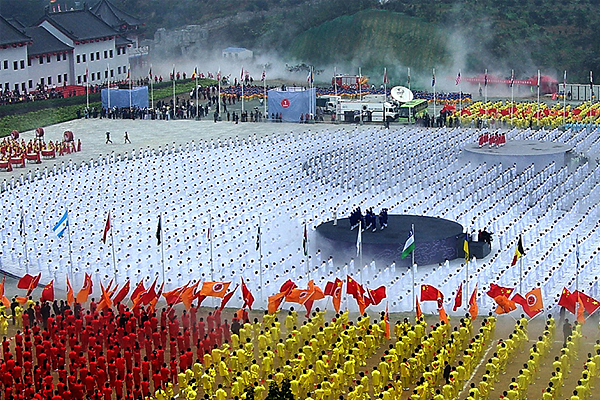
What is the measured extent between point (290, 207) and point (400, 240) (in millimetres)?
8001

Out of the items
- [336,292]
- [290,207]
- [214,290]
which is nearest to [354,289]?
[336,292]

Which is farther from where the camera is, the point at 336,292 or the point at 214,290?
the point at 214,290

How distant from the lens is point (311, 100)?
7006 centimetres

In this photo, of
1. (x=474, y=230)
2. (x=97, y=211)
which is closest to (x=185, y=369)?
(x=474, y=230)

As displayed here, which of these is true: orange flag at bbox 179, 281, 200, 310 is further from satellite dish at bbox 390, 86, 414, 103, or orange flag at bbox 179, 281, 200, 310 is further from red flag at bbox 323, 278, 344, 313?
satellite dish at bbox 390, 86, 414, 103

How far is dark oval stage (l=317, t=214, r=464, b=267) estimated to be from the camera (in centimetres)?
3625

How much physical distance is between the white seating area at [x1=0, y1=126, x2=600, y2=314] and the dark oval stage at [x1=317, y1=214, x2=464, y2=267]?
0.42m

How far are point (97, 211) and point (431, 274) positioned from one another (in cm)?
1467

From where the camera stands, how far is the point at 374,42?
101 m

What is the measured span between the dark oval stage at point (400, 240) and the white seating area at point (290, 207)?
0.42m

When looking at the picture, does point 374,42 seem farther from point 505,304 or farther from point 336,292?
point 505,304

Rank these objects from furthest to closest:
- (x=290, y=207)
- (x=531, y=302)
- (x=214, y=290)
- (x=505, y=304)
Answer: (x=290, y=207) < (x=214, y=290) < (x=505, y=304) < (x=531, y=302)

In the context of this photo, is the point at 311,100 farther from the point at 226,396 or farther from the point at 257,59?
the point at 226,396

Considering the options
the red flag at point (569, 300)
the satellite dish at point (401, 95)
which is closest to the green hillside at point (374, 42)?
the satellite dish at point (401, 95)
